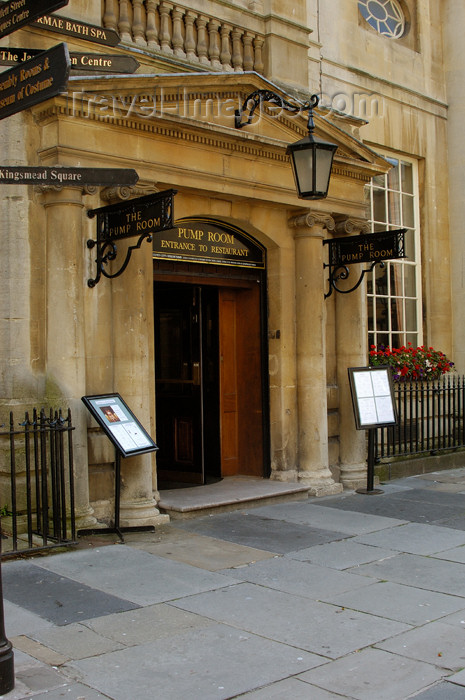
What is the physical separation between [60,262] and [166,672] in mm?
4314

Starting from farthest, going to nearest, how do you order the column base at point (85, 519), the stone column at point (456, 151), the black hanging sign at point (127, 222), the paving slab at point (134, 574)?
the stone column at point (456, 151)
the column base at point (85, 519)
the black hanging sign at point (127, 222)
the paving slab at point (134, 574)

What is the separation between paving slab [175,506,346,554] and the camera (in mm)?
7326

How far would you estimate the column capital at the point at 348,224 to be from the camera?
34.1 feet

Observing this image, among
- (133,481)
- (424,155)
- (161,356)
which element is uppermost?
(424,155)

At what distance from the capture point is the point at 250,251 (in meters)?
9.97

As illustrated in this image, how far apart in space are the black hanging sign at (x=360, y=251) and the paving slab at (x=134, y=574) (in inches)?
188

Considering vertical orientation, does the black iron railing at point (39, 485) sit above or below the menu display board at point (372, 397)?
below

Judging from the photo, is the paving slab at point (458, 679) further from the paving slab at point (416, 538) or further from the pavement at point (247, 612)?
the paving slab at point (416, 538)

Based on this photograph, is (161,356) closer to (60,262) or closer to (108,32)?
(60,262)

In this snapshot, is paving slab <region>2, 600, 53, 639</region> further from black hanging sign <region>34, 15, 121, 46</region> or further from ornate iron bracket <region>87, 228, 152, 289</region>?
black hanging sign <region>34, 15, 121, 46</region>

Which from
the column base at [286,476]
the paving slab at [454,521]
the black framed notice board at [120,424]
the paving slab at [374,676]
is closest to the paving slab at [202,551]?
the black framed notice board at [120,424]

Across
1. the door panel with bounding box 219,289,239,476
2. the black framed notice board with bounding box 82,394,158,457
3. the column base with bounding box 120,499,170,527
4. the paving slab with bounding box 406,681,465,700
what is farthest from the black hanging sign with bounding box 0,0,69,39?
the door panel with bounding box 219,289,239,476

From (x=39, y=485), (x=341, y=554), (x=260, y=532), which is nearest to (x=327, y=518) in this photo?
(x=260, y=532)

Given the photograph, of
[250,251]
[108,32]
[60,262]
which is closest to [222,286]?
[250,251]
